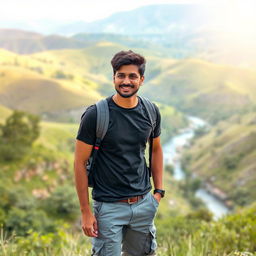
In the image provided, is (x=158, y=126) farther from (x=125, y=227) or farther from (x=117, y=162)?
(x=125, y=227)

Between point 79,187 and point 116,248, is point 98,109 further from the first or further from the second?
point 116,248

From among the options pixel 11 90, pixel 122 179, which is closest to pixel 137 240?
pixel 122 179

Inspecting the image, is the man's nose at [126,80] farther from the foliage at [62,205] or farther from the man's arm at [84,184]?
the foliage at [62,205]

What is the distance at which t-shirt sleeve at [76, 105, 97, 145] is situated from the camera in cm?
329

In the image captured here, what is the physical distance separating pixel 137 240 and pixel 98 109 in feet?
4.77

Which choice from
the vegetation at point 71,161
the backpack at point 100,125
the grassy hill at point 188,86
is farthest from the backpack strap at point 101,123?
the grassy hill at point 188,86

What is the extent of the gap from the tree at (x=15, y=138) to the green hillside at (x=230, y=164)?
127ft

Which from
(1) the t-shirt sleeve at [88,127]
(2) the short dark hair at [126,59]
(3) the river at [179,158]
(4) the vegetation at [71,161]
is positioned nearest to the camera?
(1) the t-shirt sleeve at [88,127]

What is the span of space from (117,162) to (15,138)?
3867 cm

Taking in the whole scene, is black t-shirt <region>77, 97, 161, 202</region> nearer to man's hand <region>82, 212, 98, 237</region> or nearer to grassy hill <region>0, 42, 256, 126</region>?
man's hand <region>82, 212, 98, 237</region>

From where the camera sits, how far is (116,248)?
3488 millimetres

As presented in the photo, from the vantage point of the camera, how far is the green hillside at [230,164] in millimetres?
67438

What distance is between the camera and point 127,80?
3.42 meters

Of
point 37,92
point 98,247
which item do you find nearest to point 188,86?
point 37,92
